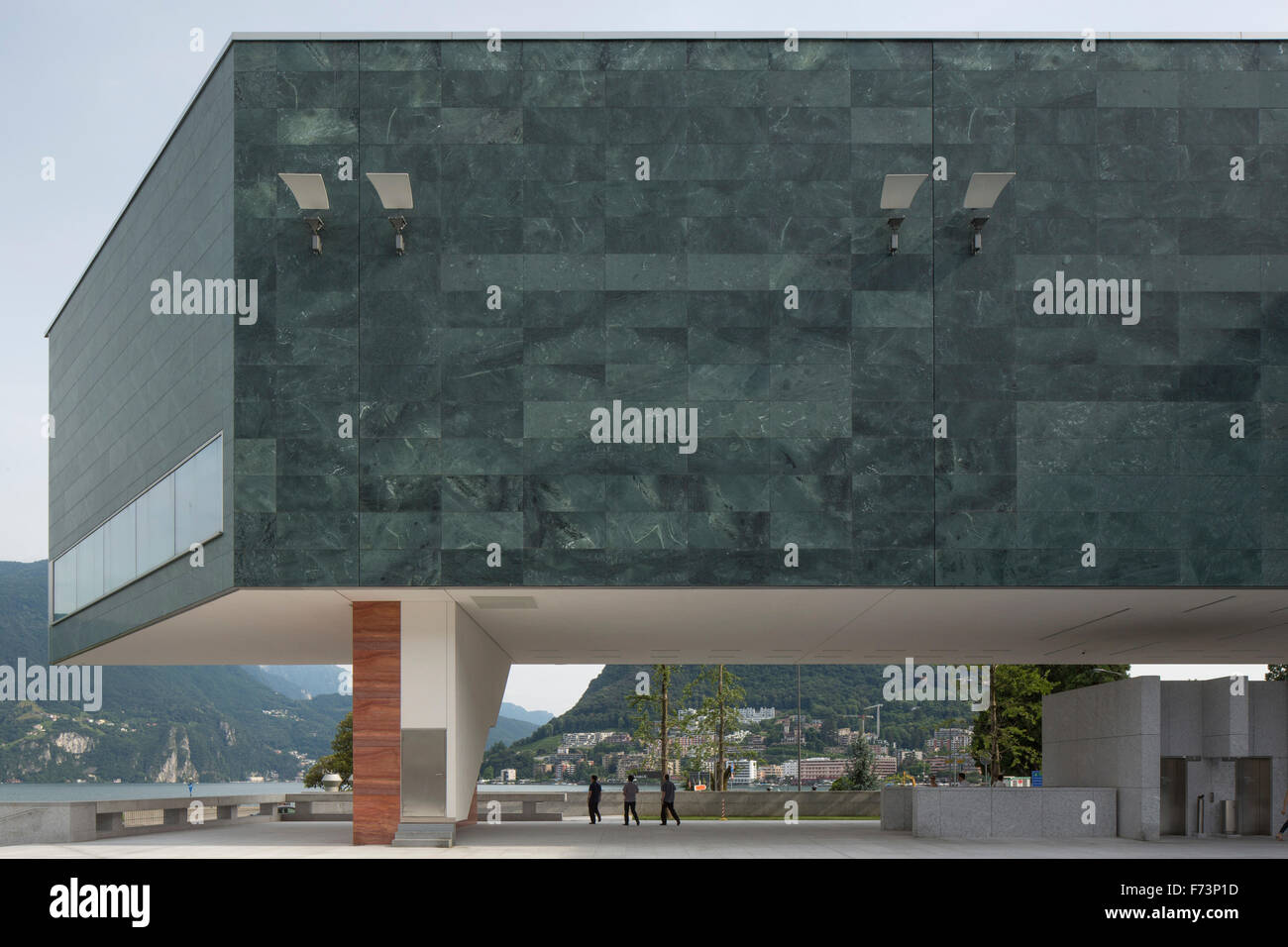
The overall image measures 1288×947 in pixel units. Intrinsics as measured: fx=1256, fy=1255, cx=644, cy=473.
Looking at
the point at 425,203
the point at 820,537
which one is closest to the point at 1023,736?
the point at 820,537

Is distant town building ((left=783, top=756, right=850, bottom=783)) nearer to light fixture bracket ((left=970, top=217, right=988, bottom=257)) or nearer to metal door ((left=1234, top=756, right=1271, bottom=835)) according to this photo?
metal door ((left=1234, top=756, right=1271, bottom=835))

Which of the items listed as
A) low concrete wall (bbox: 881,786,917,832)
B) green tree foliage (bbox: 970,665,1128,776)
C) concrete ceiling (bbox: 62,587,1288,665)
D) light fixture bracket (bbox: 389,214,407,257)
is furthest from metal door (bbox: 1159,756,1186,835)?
green tree foliage (bbox: 970,665,1128,776)

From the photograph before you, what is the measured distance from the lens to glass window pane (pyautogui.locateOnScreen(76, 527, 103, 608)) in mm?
34125

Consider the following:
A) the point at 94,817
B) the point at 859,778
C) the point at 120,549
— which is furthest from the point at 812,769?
the point at 94,817

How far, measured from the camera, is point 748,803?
49.0 meters

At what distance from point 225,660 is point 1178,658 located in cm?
2995

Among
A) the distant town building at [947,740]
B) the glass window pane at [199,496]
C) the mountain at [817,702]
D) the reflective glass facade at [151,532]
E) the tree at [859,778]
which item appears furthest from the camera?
the mountain at [817,702]

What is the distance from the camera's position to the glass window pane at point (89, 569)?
3412 centimetres

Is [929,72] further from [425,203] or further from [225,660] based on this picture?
[225,660]

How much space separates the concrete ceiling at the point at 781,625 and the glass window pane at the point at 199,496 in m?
1.50

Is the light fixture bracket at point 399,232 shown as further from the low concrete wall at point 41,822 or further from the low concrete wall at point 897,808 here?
the low concrete wall at point 897,808

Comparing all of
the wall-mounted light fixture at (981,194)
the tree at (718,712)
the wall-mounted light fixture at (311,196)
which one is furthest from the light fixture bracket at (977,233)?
the tree at (718,712)

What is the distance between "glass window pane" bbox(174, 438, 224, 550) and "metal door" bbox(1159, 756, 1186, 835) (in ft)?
76.0
